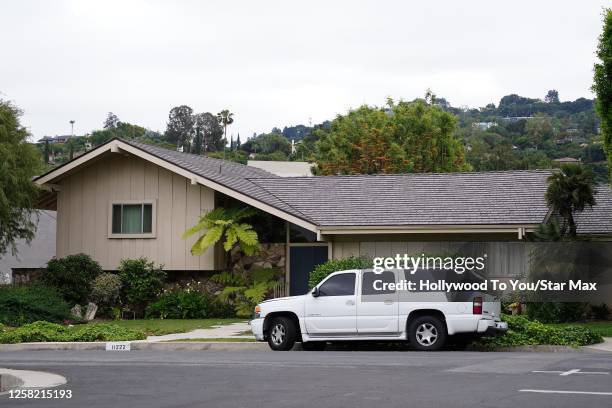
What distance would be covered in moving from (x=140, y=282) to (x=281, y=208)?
17.1 feet

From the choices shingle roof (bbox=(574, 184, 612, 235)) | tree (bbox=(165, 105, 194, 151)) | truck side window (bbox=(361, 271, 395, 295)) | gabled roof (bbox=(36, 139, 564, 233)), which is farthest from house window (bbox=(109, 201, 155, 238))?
tree (bbox=(165, 105, 194, 151))

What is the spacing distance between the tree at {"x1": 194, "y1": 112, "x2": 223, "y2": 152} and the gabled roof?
76.4 meters

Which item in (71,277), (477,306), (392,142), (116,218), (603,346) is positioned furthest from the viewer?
(392,142)

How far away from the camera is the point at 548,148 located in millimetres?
104938

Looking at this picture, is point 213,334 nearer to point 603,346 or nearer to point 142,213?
point 142,213

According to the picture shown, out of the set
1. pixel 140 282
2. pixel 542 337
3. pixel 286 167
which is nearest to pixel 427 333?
pixel 542 337

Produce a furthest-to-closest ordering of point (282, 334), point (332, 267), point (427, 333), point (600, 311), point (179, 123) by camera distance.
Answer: point (179, 123), point (600, 311), point (332, 267), point (282, 334), point (427, 333)

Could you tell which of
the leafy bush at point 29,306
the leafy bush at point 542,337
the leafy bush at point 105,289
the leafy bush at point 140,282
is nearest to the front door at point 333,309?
the leafy bush at point 542,337

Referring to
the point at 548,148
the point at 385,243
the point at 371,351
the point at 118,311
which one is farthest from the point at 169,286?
the point at 548,148

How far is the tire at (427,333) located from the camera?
1936 cm

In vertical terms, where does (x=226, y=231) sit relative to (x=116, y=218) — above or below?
below

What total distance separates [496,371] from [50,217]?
3565 cm

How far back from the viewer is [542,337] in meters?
20.0

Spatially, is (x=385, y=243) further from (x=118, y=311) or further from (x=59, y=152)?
(x=59, y=152)
